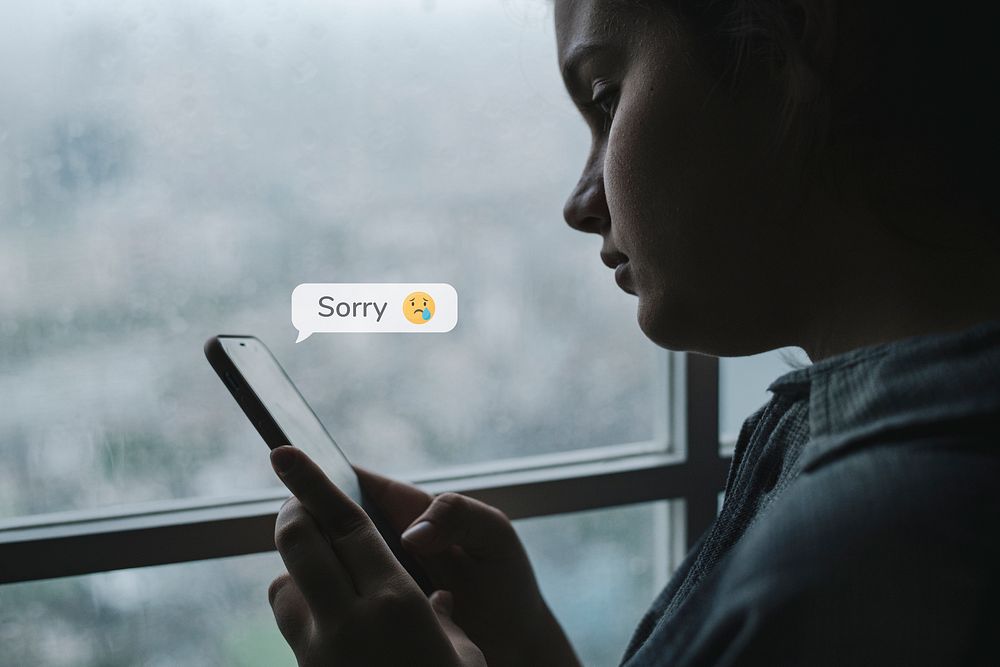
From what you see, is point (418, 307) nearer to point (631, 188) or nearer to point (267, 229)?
point (267, 229)

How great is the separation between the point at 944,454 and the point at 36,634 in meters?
0.78

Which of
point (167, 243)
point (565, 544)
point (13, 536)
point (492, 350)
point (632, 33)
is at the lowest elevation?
point (565, 544)

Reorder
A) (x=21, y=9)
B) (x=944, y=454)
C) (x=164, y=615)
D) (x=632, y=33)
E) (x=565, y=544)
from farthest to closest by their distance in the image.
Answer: (x=565, y=544), (x=164, y=615), (x=21, y=9), (x=632, y=33), (x=944, y=454)

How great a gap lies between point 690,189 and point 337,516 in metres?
0.30

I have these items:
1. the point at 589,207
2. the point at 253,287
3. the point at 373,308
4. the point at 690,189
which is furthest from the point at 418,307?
the point at 690,189

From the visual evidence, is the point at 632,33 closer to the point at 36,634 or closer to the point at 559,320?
the point at 559,320

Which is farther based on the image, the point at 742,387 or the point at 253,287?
the point at 742,387

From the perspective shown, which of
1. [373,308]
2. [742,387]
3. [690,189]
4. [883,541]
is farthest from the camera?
[742,387]

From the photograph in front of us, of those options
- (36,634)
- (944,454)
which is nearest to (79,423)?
(36,634)

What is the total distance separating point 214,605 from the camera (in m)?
0.77

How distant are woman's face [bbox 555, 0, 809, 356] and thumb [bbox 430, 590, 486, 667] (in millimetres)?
239

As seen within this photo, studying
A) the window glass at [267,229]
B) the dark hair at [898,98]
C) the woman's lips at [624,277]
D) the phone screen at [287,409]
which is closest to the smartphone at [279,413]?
the phone screen at [287,409]

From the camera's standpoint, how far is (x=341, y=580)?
18.3 inches

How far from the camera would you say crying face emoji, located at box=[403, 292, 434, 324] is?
781 millimetres
